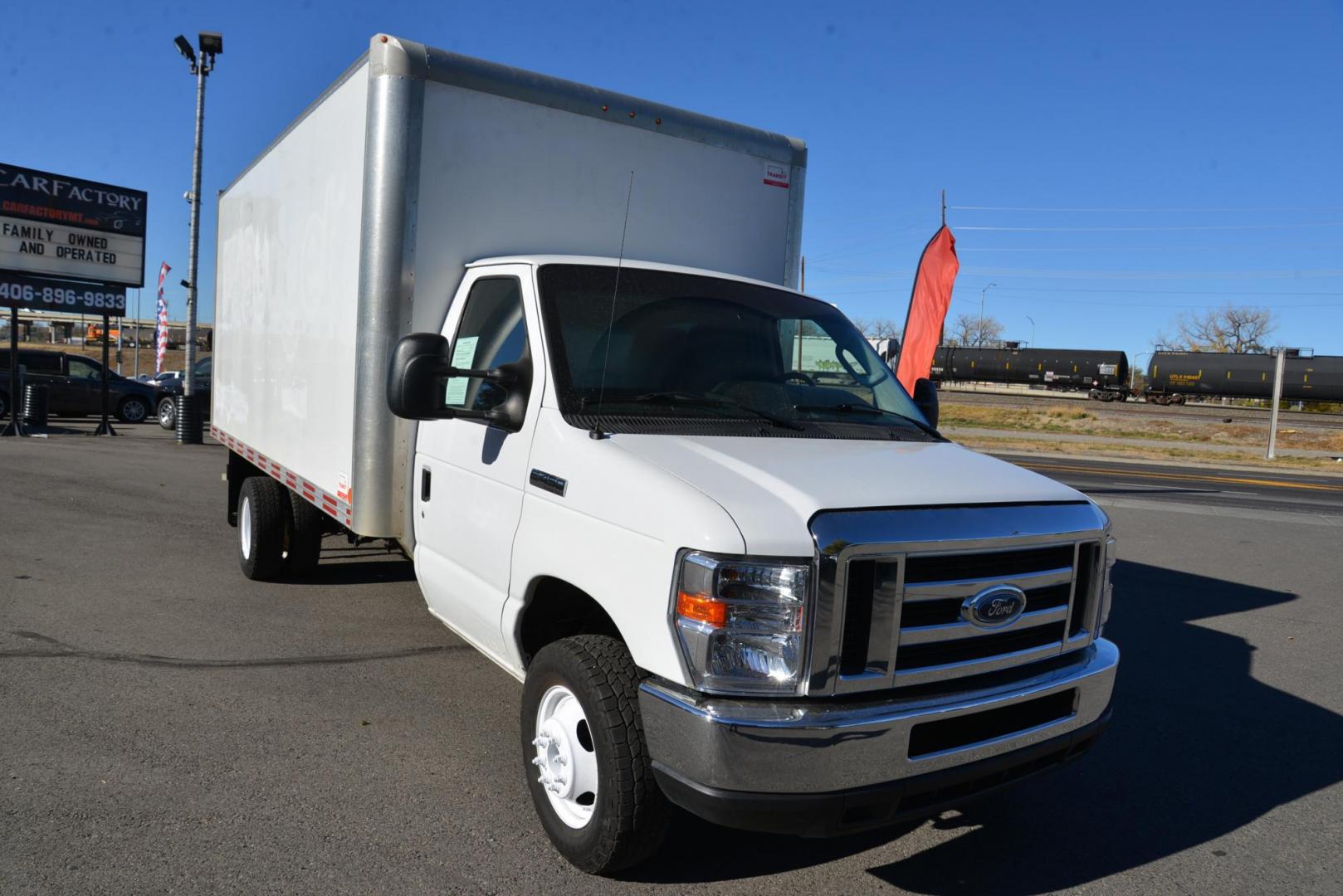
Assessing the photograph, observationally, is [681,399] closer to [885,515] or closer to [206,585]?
[885,515]

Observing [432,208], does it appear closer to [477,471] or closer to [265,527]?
[477,471]

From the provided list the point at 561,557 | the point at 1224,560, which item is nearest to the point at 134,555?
the point at 561,557

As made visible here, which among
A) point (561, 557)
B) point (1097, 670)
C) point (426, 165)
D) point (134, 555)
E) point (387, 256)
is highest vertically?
point (426, 165)

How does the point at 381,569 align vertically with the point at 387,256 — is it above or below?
below

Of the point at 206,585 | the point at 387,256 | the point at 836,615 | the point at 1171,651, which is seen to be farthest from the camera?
the point at 206,585

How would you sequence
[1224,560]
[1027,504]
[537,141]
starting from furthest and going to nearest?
1. [1224,560]
2. [537,141]
3. [1027,504]

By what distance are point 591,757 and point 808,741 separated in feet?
2.82

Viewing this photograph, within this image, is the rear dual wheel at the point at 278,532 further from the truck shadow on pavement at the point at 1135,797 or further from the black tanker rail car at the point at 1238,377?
the black tanker rail car at the point at 1238,377

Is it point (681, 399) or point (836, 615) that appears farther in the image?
point (681, 399)

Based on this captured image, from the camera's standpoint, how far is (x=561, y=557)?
3500mm

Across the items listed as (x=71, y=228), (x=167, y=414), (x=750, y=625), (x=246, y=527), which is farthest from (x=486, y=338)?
(x=167, y=414)

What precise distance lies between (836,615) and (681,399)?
1.37 metres

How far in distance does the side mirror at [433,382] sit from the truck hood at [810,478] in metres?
0.64

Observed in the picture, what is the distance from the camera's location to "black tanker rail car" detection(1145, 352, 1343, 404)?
54.9 m
